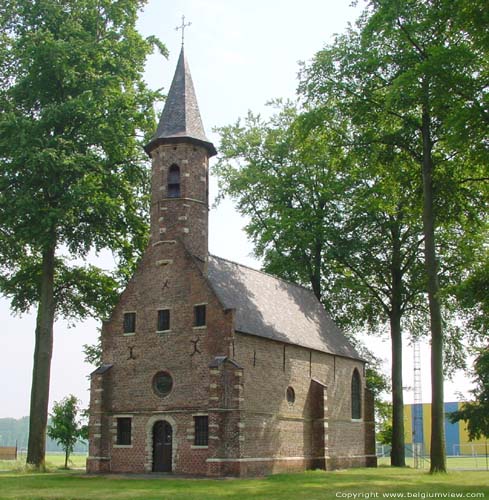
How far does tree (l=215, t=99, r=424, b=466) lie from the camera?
136 feet

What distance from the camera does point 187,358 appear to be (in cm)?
2752

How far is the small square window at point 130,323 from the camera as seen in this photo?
29.4m

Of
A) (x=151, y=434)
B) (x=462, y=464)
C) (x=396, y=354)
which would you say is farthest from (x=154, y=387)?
(x=462, y=464)

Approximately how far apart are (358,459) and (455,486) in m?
14.3

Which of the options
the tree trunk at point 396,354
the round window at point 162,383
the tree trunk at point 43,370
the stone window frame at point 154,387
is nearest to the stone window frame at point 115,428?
the stone window frame at point 154,387

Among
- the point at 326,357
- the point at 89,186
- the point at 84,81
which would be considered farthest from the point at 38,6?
the point at 326,357

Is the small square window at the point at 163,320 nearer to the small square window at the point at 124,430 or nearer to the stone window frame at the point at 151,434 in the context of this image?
the stone window frame at the point at 151,434

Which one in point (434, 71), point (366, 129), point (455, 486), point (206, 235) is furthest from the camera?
Result: point (366, 129)

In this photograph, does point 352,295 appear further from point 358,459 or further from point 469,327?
point 358,459

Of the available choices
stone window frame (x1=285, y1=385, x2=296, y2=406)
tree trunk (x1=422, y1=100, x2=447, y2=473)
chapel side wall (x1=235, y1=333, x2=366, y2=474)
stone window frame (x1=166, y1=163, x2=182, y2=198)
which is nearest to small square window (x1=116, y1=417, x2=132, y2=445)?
chapel side wall (x1=235, y1=333, x2=366, y2=474)

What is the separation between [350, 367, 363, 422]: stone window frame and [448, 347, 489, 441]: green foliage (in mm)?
6525

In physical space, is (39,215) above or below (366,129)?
below

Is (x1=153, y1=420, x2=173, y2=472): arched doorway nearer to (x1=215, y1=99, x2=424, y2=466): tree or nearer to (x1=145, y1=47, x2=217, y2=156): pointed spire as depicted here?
(x1=145, y1=47, x2=217, y2=156): pointed spire

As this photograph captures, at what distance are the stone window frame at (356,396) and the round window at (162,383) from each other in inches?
506
